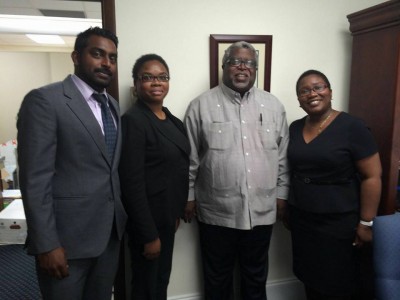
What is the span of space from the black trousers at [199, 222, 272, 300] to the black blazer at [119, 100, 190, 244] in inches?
12.6

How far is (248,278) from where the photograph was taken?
173 centimetres

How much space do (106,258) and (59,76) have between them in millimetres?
5304

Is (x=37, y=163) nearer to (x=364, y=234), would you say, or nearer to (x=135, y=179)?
(x=135, y=179)

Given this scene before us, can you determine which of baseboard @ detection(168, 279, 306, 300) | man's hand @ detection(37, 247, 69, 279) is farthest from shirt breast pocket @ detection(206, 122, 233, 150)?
baseboard @ detection(168, 279, 306, 300)

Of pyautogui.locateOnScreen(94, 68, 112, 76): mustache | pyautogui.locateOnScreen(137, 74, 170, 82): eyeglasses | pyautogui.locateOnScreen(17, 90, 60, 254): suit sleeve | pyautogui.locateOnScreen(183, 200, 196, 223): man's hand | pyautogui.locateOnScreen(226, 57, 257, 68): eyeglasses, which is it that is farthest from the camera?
pyautogui.locateOnScreen(183, 200, 196, 223): man's hand

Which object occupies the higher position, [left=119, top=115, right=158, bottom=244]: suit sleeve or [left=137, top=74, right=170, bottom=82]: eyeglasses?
[left=137, top=74, right=170, bottom=82]: eyeglasses

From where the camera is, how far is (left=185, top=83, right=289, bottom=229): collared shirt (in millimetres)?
1544

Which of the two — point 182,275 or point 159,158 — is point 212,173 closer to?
point 159,158

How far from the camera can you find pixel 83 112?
1.08 meters

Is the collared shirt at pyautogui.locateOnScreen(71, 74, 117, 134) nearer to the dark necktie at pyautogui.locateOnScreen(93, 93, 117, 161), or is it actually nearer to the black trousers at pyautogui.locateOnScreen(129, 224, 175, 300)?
the dark necktie at pyautogui.locateOnScreen(93, 93, 117, 161)

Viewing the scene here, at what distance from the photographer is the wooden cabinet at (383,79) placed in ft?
5.09

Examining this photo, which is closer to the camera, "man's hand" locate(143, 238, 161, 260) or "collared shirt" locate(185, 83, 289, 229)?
"man's hand" locate(143, 238, 161, 260)

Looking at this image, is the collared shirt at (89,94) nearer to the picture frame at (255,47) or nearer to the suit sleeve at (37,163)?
the suit sleeve at (37,163)

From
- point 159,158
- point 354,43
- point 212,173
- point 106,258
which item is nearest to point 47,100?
point 159,158
